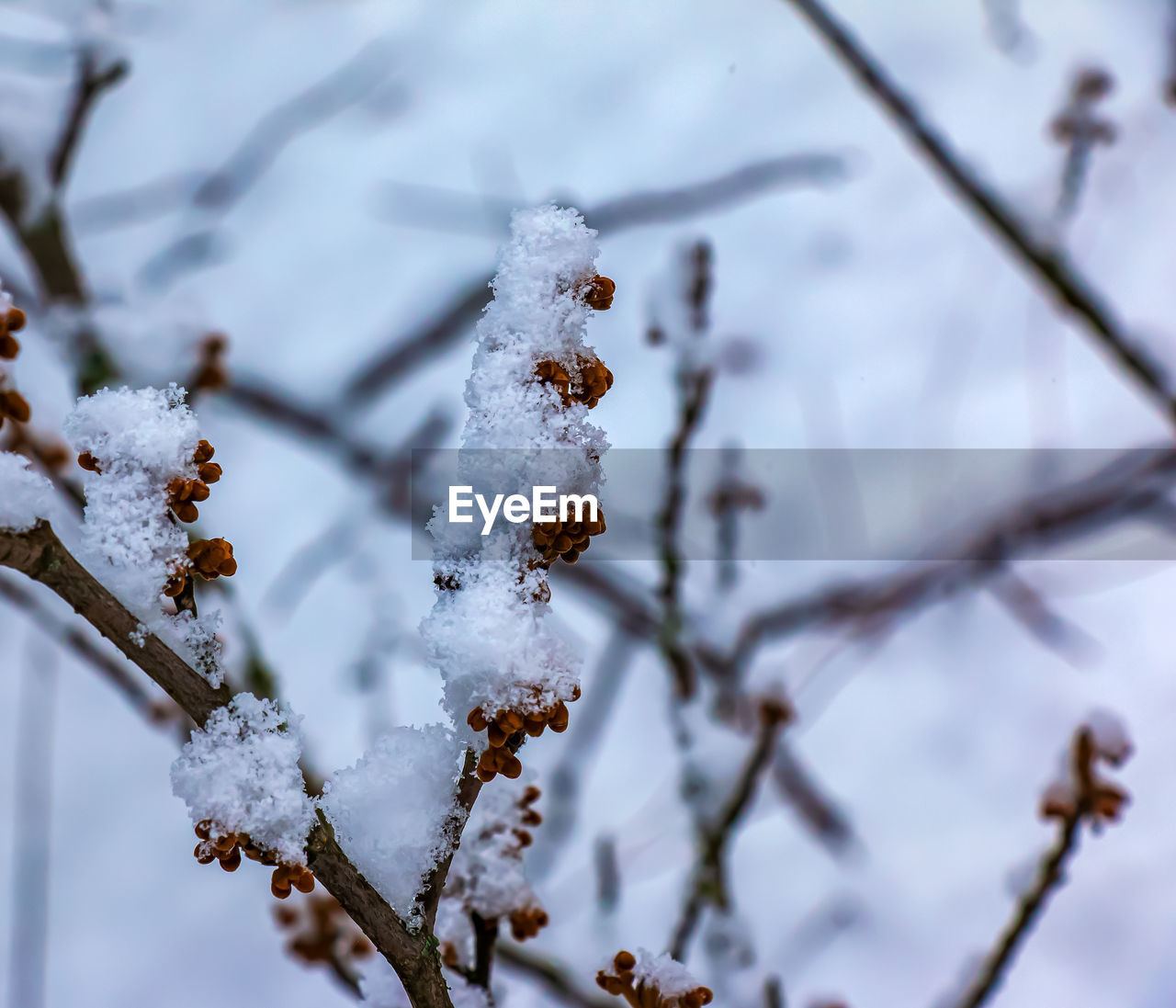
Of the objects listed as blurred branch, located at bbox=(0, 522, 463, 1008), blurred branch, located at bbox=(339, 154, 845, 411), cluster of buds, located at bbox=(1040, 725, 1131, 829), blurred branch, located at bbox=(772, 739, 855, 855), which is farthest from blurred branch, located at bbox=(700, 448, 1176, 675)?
blurred branch, located at bbox=(0, 522, 463, 1008)

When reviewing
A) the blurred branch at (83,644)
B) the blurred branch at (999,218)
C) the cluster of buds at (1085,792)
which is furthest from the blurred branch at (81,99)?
the cluster of buds at (1085,792)

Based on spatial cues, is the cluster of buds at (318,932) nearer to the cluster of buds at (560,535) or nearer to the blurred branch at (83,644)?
the blurred branch at (83,644)

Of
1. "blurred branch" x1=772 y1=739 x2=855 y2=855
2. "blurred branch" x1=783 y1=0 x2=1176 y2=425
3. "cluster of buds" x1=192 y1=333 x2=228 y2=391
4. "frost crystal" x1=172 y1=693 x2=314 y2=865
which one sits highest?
"blurred branch" x1=783 y1=0 x2=1176 y2=425

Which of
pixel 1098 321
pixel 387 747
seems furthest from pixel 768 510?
pixel 387 747

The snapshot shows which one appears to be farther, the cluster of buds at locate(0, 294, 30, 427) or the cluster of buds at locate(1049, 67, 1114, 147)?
the cluster of buds at locate(1049, 67, 1114, 147)

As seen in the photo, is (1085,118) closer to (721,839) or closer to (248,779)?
(721,839)

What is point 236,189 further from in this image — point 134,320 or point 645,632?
point 645,632

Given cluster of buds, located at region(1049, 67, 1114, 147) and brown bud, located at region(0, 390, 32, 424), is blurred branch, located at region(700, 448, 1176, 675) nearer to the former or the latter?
cluster of buds, located at region(1049, 67, 1114, 147)
